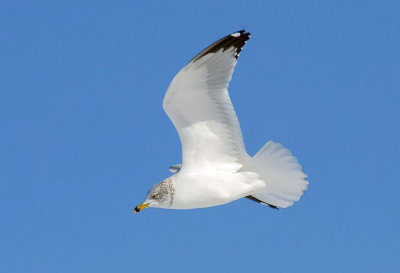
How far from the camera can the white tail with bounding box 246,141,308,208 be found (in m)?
6.76

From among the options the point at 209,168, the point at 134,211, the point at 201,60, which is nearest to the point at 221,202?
the point at 209,168

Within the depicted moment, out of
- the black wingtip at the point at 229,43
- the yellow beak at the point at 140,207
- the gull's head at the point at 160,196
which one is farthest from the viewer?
the yellow beak at the point at 140,207

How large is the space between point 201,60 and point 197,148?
0.73 metres

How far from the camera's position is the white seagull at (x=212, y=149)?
630 centimetres

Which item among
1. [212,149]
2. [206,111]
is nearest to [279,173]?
[212,149]

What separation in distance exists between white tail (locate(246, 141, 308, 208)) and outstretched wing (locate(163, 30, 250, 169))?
17 centimetres

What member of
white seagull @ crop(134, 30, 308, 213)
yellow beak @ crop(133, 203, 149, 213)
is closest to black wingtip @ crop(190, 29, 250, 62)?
white seagull @ crop(134, 30, 308, 213)

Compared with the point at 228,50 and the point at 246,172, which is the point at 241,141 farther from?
the point at 228,50

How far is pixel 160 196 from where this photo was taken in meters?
6.61

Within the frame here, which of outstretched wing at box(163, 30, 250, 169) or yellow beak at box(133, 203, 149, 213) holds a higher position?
outstretched wing at box(163, 30, 250, 169)

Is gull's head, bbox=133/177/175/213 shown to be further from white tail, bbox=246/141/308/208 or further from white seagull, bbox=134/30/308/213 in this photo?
white tail, bbox=246/141/308/208

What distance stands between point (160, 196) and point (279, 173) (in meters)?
0.97

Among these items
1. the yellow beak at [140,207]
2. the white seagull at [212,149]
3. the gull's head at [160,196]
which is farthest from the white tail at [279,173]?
the yellow beak at [140,207]

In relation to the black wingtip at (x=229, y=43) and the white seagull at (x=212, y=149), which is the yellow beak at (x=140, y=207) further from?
the black wingtip at (x=229, y=43)
